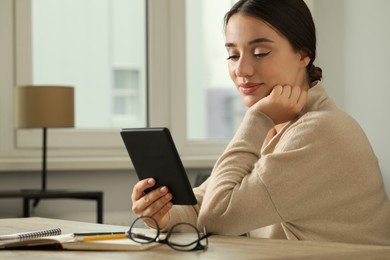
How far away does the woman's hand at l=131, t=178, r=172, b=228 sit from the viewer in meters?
1.72

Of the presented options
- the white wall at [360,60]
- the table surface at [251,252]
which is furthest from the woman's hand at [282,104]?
the white wall at [360,60]

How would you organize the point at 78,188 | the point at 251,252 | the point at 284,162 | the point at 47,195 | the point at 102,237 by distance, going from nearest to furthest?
the point at 251,252, the point at 102,237, the point at 284,162, the point at 47,195, the point at 78,188

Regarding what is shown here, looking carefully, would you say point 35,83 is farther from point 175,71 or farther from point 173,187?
point 173,187

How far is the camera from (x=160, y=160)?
1644 millimetres

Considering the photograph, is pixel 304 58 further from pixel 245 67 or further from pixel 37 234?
pixel 37 234

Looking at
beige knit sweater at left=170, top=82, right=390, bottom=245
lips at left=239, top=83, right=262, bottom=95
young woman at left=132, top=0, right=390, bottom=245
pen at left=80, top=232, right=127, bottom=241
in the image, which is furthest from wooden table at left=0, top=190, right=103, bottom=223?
pen at left=80, top=232, right=127, bottom=241

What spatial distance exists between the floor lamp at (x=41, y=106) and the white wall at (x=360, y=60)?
1.63 metres

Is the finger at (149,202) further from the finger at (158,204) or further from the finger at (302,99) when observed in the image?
the finger at (302,99)

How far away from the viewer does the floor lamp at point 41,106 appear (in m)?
4.06

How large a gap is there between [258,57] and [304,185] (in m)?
0.43

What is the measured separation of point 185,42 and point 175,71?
199mm

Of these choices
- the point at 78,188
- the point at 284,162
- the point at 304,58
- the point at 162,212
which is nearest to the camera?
Answer: the point at 284,162

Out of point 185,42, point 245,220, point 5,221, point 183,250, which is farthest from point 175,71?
point 183,250

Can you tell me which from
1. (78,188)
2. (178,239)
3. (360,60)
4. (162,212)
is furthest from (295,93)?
(78,188)
